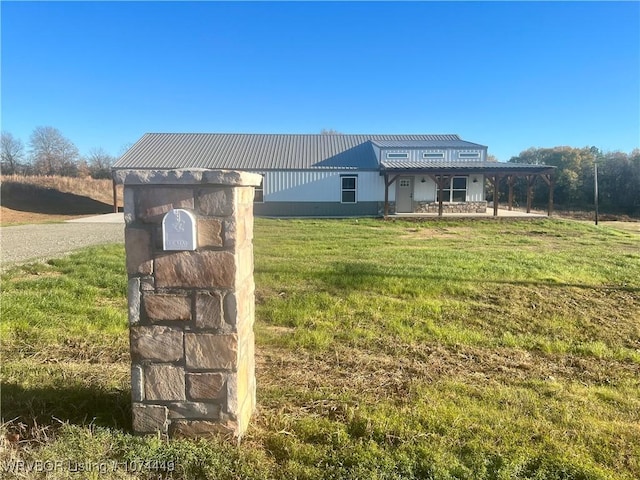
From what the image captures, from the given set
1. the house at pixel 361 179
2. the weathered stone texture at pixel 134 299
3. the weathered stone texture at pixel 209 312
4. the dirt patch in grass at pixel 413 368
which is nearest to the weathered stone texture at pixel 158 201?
the weathered stone texture at pixel 134 299

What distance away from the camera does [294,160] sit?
22469 mm

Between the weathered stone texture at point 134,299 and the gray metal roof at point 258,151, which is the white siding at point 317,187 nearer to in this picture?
the gray metal roof at point 258,151

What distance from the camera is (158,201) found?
2.18 metres

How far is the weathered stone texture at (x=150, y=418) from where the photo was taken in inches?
92.0

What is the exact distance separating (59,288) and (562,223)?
1645 cm

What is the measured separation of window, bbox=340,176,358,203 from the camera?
2142cm

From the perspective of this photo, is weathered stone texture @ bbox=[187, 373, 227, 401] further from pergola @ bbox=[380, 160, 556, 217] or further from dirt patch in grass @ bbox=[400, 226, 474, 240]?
pergola @ bbox=[380, 160, 556, 217]

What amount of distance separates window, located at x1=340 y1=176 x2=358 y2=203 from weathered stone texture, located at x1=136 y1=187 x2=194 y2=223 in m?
19.4

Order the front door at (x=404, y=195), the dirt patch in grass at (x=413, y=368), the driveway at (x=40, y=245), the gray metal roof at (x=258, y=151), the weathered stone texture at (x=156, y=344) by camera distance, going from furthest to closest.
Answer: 1. the gray metal roof at (x=258, y=151)
2. the front door at (x=404, y=195)
3. the driveway at (x=40, y=245)
4. the dirt patch in grass at (x=413, y=368)
5. the weathered stone texture at (x=156, y=344)

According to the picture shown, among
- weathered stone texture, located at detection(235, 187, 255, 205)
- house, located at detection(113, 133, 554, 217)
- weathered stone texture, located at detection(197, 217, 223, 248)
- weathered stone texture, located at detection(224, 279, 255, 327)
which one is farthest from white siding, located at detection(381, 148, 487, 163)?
weathered stone texture, located at detection(197, 217, 223, 248)

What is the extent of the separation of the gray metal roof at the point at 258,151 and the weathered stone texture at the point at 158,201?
770 inches

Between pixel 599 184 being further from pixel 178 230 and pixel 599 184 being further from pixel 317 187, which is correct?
pixel 178 230

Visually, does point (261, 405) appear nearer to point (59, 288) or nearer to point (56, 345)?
point (56, 345)

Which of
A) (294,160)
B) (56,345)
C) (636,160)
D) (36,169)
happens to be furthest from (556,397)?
(36,169)
